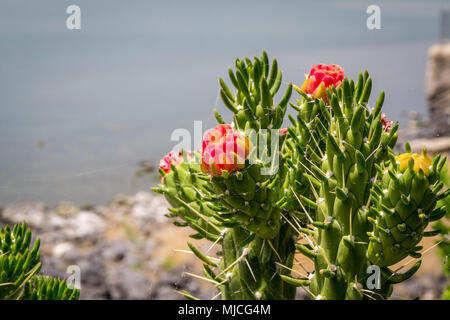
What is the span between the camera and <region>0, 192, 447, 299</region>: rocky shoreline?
266 cm

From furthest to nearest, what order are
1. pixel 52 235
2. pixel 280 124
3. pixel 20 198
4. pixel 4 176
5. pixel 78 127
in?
pixel 52 235 < pixel 78 127 < pixel 4 176 < pixel 20 198 < pixel 280 124

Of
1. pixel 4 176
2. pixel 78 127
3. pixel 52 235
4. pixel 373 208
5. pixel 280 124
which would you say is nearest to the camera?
pixel 373 208

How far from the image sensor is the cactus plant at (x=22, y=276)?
33.9 inches

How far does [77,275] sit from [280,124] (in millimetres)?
484

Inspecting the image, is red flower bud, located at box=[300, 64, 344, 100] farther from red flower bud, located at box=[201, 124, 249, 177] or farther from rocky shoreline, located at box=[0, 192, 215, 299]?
rocky shoreline, located at box=[0, 192, 215, 299]

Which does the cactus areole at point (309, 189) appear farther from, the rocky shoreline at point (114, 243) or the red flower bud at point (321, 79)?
the rocky shoreline at point (114, 243)

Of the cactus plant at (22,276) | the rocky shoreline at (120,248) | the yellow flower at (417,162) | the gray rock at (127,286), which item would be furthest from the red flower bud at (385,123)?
the gray rock at (127,286)

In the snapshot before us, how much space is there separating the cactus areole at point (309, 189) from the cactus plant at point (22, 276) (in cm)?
27

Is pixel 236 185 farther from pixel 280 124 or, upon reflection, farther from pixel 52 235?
pixel 52 235

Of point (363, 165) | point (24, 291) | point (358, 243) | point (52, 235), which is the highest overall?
point (363, 165)

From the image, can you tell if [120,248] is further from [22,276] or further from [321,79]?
[321,79]

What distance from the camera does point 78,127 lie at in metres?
1.42

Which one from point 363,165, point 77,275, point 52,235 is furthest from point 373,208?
point 52,235
